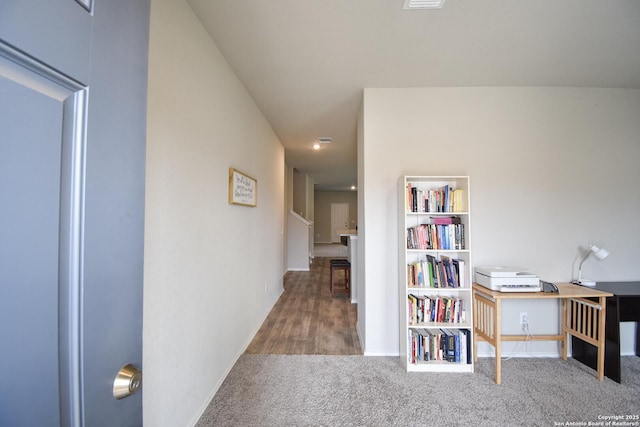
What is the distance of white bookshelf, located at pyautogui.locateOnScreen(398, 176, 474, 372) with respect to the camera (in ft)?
7.39

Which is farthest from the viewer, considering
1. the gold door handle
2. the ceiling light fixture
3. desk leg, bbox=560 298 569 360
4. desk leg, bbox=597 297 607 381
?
the ceiling light fixture

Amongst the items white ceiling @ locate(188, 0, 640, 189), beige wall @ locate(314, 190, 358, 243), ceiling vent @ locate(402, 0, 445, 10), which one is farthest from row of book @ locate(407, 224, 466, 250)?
beige wall @ locate(314, 190, 358, 243)

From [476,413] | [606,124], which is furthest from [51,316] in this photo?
[606,124]

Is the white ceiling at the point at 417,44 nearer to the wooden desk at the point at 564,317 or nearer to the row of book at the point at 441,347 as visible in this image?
the wooden desk at the point at 564,317

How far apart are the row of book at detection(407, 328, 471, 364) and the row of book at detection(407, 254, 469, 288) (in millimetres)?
→ 417

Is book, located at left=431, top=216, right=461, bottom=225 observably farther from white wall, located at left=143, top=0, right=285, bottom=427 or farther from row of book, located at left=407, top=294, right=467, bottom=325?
white wall, located at left=143, top=0, right=285, bottom=427

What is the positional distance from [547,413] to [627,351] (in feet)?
5.24

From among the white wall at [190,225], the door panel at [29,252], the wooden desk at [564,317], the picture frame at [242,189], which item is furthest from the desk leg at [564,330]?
the door panel at [29,252]

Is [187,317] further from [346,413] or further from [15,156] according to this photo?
[15,156]

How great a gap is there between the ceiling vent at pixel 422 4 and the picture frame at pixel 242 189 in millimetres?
1690

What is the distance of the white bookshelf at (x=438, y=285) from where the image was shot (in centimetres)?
225

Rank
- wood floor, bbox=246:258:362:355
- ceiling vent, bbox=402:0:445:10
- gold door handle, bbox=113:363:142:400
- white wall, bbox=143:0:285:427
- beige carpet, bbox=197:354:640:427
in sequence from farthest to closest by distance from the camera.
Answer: wood floor, bbox=246:258:362:355
beige carpet, bbox=197:354:640:427
ceiling vent, bbox=402:0:445:10
white wall, bbox=143:0:285:427
gold door handle, bbox=113:363:142:400

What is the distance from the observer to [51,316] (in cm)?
41

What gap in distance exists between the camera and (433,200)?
2.34 metres
